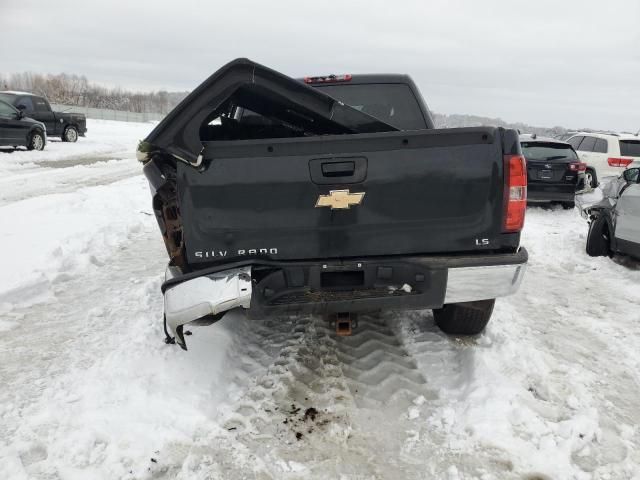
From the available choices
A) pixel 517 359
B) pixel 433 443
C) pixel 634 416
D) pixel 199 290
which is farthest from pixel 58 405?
pixel 634 416

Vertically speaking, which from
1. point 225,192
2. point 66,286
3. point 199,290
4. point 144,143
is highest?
point 144,143

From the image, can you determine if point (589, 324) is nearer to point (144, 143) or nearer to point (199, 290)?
point (199, 290)

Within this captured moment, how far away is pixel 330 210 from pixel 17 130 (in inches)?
644

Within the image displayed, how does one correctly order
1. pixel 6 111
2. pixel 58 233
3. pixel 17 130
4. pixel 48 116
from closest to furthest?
1. pixel 58 233
2. pixel 6 111
3. pixel 17 130
4. pixel 48 116

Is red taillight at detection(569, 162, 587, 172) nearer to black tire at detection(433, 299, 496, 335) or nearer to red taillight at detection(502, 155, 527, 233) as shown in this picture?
black tire at detection(433, 299, 496, 335)

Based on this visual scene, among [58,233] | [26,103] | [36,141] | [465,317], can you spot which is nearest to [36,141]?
[36,141]

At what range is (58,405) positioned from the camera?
279 cm

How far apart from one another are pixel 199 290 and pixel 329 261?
792 millimetres

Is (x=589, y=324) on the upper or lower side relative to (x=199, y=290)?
lower

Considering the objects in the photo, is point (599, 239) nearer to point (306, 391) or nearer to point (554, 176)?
point (554, 176)

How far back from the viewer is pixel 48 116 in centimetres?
1986

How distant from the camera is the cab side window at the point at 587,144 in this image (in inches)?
516

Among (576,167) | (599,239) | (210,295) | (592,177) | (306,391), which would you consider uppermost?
(576,167)

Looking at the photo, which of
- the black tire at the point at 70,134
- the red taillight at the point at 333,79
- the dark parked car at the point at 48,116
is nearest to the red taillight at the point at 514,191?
the red taillight at the point at 333,79
